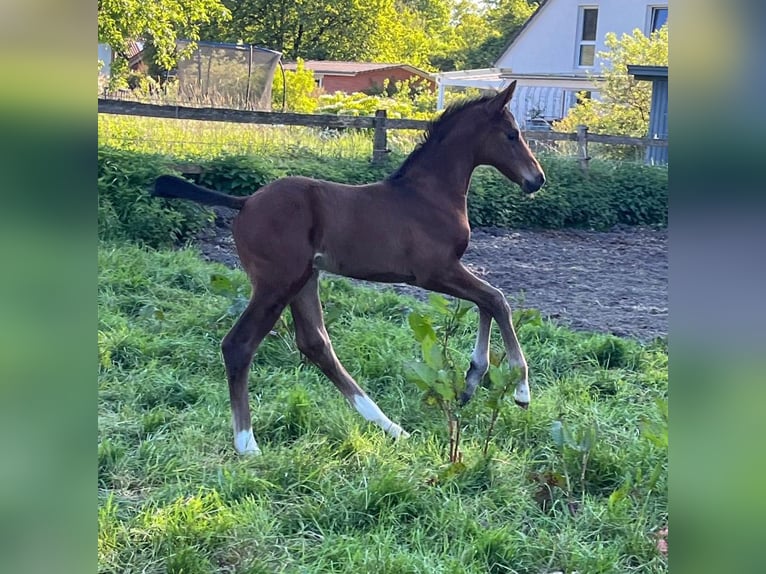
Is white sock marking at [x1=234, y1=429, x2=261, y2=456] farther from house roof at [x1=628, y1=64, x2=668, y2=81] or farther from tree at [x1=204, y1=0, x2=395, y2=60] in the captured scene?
tree at [x1=204, y1=0, x2=395, y2=60]

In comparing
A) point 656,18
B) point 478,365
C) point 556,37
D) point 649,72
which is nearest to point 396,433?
point 478,365

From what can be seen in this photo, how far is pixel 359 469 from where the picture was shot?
333cm

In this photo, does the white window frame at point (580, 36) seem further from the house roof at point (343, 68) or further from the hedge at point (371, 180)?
the hedge at point (371, 180)

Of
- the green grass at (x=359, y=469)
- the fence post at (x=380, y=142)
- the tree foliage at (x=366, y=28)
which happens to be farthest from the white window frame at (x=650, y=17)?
the green grass at (x=359, y=469)

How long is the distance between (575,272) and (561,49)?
54.8 feet

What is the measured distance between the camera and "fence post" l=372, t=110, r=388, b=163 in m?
9.80

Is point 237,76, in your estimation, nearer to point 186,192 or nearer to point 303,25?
point 186,192

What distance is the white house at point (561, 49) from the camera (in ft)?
68.2

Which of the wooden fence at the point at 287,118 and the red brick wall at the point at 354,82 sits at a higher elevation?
the red brick wall at the point at 354,82

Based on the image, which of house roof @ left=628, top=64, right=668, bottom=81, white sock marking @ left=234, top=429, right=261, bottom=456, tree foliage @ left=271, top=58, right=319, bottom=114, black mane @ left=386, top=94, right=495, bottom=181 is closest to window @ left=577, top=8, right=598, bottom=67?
house roof @ left=628, top=64, right=668, bottom=81

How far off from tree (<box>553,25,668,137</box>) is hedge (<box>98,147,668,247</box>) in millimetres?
5556
